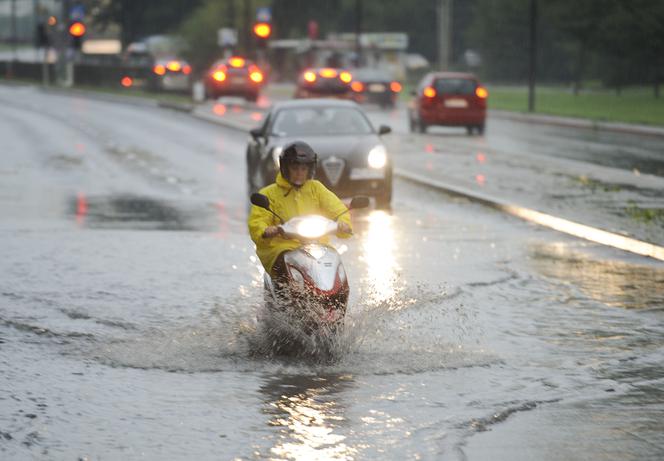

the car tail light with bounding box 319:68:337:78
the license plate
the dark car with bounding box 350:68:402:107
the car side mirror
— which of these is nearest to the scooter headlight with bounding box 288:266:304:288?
the car side mirror

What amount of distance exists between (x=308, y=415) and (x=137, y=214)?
1128cm

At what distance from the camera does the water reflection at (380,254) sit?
12.1m

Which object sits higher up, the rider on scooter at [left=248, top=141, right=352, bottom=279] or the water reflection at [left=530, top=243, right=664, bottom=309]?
the rider on scooter at [left=248, top=141, right=352, bottom=279]

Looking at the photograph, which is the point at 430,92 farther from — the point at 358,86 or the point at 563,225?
the point at 563,225

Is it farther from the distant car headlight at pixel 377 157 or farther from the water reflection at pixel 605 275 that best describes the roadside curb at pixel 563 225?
the distant car headlight at pixel 377 157

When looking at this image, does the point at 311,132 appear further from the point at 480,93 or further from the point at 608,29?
the point at 608,29

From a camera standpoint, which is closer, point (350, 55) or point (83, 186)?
point (83, 186)

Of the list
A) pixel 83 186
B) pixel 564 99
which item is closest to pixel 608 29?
pixel 564 99

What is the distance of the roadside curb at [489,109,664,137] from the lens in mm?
39594

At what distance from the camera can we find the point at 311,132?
20.3 meters

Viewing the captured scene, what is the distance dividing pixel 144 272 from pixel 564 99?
56.4m

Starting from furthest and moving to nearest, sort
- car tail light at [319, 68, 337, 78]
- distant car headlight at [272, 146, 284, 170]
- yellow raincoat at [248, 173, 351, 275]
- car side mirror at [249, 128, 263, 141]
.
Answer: car tail light at [319, 68, 337, 78] → car side mirror at [249, 128, 263, 141] → distant car headlight at [272, 146, 284, 170] → yellow raincoat at [248, 173, 351, 275]

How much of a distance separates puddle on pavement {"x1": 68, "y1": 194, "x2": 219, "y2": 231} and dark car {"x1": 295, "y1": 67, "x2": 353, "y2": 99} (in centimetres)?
3082

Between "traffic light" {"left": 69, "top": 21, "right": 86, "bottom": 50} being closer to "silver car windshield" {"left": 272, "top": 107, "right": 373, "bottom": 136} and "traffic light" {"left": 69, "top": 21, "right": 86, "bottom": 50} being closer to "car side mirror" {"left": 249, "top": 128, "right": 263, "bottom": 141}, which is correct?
"silver car windshield" {"left": 272, "top": 107, "right": 373, "bottom": 136}
